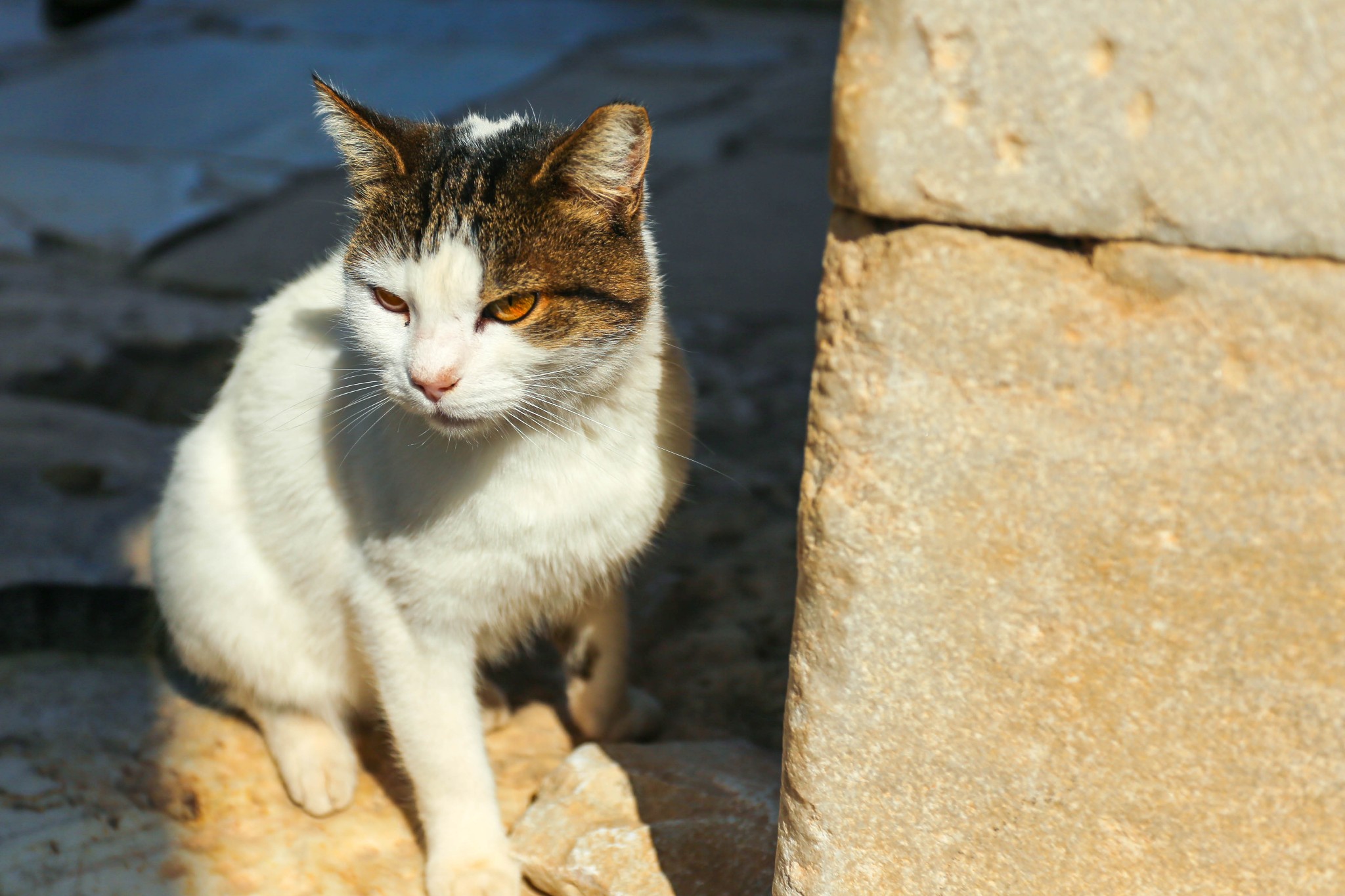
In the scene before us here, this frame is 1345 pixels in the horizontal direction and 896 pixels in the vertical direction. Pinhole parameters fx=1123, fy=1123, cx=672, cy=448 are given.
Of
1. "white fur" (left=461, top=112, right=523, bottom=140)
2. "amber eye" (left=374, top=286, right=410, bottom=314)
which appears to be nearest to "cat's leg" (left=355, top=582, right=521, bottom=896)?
"amber eye" (left=374, top=286, right=410, bottom=314)

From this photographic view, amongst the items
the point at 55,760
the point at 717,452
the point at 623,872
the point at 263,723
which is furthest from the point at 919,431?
the point at 717,452

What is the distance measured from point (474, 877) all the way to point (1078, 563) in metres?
1.26

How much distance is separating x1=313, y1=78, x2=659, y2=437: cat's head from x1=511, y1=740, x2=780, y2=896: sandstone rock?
0.77 metres

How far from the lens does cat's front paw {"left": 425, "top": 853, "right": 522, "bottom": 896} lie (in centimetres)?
205

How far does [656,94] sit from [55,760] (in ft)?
21.9

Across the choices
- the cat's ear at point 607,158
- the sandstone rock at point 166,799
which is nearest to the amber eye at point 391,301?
the cat's ear at point 607,158

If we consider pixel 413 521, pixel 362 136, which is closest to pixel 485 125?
pixel 362 136

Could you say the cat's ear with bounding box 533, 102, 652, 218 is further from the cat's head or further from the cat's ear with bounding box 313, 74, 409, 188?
the cat's ear with bounding box 313, 74, 409, 188

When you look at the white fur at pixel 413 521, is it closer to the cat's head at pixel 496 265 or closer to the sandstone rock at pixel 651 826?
the cat's head at pixel 496 265

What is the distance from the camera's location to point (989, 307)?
53.0 inches

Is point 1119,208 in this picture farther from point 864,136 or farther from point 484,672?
point 484,672

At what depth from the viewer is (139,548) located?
10.2ft

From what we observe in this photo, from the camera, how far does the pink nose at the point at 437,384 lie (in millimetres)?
1699

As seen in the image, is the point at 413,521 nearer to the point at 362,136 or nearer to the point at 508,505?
the point at 508,505
